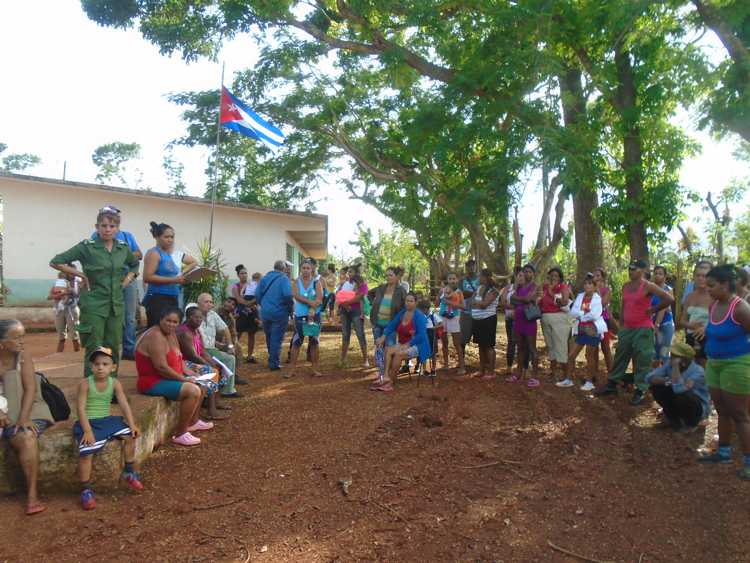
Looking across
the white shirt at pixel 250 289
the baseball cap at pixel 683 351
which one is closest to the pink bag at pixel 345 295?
the white shirt at pixel 250 289

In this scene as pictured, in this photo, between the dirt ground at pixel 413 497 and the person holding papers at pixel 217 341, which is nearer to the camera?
the dirt ground at pixel 413 497

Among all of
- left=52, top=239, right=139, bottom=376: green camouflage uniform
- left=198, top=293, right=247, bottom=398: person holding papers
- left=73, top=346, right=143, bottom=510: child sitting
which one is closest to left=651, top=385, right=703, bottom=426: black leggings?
left=198, top=293, right=247, bottom=398: person holding papers

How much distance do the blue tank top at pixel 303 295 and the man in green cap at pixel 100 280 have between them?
3308 millimetres

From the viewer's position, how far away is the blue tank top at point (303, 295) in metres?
8.40

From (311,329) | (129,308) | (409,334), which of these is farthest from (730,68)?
(129,308)

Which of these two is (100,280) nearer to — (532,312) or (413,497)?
(413,497)

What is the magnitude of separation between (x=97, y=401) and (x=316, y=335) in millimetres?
4313

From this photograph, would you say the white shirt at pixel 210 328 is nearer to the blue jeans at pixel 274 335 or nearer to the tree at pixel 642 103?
the blue jeans at pixel 274 335

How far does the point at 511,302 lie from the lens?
7848mm

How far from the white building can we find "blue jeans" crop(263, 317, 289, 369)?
611 cm

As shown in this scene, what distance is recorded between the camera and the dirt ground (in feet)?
11.4

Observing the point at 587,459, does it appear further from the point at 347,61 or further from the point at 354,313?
the point at 347,61

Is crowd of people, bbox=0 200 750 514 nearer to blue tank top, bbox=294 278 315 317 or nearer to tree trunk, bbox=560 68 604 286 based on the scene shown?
blue tank top, bbox=294 278 315 317

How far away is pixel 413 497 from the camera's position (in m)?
4.17
